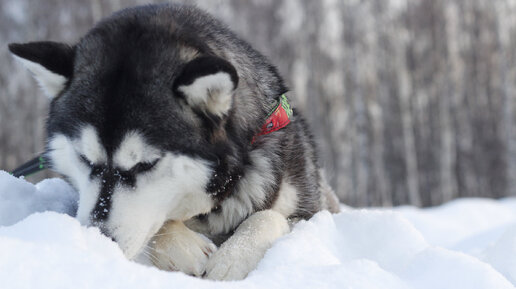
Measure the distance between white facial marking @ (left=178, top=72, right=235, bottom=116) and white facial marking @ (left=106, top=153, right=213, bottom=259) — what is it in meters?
0.26

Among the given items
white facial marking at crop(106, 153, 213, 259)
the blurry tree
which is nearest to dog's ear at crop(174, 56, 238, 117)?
white facial marking at crop(106, 153, 213, 259)

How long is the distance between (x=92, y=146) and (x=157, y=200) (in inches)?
13.5

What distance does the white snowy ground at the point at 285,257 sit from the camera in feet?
3.65

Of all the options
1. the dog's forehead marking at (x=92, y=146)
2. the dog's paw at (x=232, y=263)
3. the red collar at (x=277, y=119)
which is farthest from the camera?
the red collar at (x=277, y=119)

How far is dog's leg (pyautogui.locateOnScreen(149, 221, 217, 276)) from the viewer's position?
1770mm

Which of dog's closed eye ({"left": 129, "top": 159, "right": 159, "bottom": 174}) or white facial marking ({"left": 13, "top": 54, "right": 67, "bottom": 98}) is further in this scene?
white facial marking ({"left": 13, "top": 54, "right": 67, "bottom": 98})

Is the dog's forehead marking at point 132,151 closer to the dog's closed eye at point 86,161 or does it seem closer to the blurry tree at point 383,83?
the dog's closed eye at point 86,161

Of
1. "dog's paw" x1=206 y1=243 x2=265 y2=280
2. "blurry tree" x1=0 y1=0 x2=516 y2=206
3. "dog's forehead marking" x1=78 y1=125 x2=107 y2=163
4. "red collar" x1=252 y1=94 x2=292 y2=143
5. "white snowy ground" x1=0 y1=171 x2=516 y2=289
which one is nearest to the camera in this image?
"white snowy ground" x1=0 y1=171 x2=516 y2=289

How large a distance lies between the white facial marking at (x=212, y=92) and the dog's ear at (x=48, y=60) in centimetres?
61

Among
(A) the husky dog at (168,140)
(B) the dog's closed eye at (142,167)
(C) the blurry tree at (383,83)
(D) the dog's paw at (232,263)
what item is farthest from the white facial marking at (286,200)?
(C) the blurry tree at (383,83)

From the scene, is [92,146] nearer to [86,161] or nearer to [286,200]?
[86,161]

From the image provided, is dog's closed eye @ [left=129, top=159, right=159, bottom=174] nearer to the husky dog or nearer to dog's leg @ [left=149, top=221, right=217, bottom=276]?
the husky dog

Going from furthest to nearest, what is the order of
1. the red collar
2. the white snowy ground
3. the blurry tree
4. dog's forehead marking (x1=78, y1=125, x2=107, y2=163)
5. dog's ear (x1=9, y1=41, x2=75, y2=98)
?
the blurry tree
the red collar
dog's ear (x1=9, y1=41, x2=75, y2=98)
dog's forehead marking (x1=78, y1=125, x2=107, y2=163)
the white snowy ground

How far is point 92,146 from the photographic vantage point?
68.3 inches
